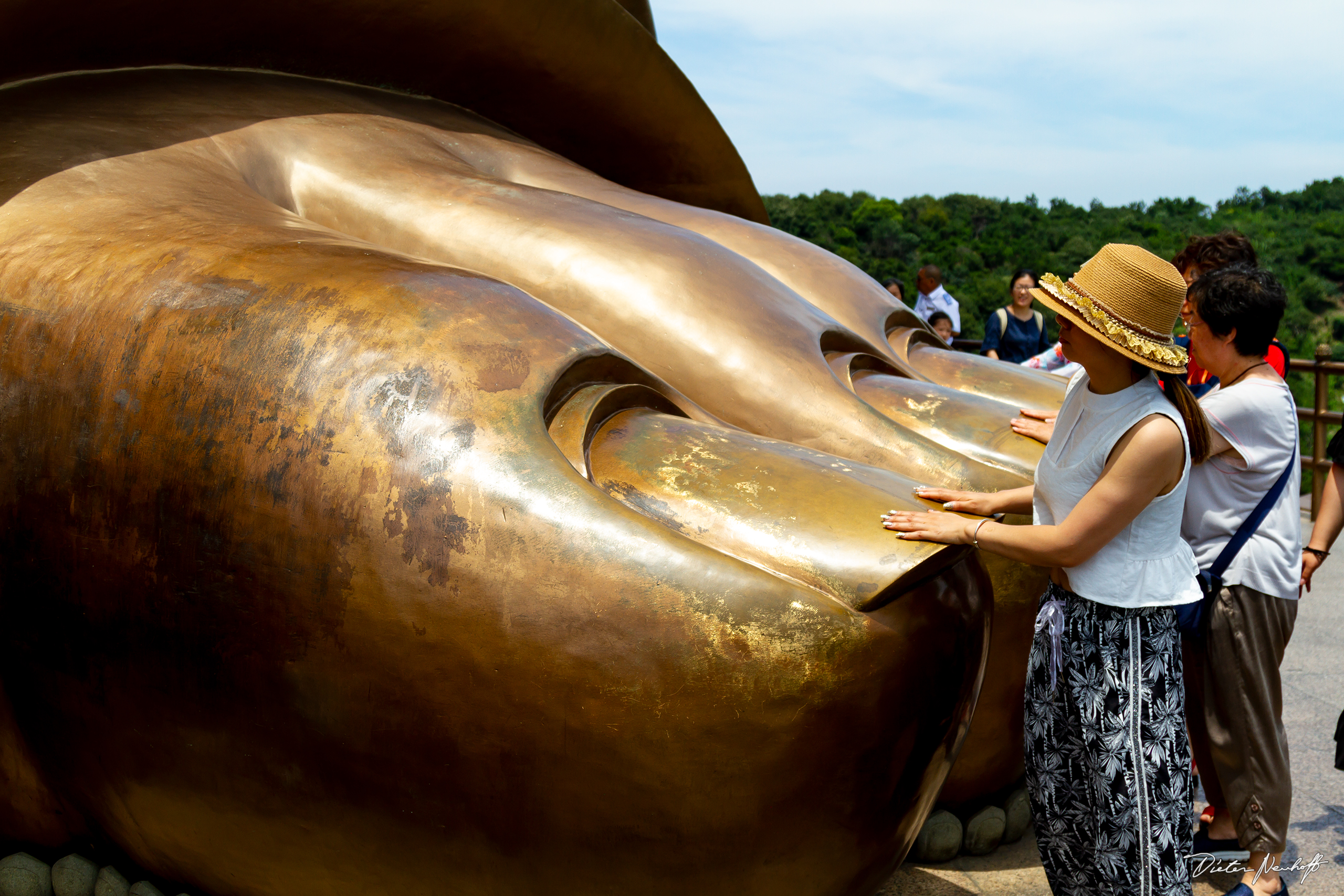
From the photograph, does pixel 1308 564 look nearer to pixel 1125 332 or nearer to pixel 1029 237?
pixel 1125 332

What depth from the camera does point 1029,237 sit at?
95.7 ft

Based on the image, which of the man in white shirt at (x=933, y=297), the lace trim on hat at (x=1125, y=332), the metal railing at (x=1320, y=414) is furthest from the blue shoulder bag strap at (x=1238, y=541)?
the man in white shirt at (x=933, y=297)

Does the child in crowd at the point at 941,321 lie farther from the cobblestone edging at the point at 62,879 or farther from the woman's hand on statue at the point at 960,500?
the cobblestone edging at the point at 62,879

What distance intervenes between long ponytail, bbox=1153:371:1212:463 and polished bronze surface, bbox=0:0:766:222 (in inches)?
106

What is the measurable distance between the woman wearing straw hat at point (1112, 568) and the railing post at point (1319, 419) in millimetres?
6268

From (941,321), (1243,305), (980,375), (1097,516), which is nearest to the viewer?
(1097,516)

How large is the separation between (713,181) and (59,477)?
3508 mm

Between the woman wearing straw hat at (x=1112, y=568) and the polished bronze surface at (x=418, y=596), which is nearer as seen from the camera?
the polished bronze surface at (x=418, y=596)

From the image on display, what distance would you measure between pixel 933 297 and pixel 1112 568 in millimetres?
6738

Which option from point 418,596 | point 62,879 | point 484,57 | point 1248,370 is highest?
point 484,57

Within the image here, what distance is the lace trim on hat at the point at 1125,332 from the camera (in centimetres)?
201

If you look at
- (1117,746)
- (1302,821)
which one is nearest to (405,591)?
(1117,746)

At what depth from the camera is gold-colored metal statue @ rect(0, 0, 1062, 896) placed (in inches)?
71.3

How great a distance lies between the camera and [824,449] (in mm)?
2836
